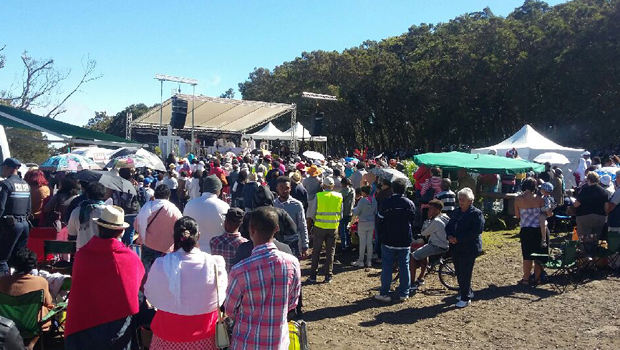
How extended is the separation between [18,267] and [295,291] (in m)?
2.86

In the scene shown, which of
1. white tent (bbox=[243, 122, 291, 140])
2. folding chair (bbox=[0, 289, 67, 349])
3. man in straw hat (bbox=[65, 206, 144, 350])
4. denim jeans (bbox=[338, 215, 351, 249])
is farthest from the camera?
white tent (bbox=[243, 122, 291, 140])

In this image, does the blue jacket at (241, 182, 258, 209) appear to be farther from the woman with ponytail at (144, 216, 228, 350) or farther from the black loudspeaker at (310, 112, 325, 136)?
the black loudspeaker at (310, 112, 325, 136)

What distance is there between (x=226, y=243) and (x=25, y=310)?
182cm

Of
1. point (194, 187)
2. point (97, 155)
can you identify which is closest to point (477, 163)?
point (194, 187)

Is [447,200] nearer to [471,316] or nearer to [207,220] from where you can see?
[471,316]

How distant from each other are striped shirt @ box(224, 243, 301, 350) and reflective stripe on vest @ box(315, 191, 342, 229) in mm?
4529

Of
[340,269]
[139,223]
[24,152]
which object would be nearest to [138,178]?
[340,269]

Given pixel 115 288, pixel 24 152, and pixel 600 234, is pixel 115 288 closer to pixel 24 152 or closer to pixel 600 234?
pixel 600 234

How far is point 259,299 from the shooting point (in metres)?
3.09

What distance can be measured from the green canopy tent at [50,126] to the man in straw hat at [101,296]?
5.31 metres

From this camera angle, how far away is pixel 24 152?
2231 centimetres

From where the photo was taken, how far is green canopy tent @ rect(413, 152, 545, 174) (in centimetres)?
1078

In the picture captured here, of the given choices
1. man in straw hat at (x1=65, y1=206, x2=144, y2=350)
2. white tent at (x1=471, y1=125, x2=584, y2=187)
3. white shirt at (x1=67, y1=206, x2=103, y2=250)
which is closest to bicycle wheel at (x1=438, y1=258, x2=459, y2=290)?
white shirt at (x1=67, y1=206, x2=103, y2=250)

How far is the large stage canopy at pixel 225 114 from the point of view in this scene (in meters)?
28.5
